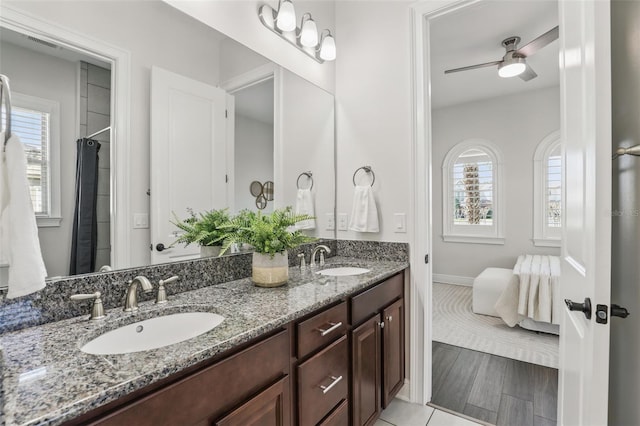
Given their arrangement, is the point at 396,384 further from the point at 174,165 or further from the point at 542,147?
the point at 542,147

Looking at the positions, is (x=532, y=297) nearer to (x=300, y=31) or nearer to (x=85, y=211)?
(x=300, y=31)

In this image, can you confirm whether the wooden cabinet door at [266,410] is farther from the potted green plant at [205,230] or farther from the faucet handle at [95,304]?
the potted green plant at [205,230]

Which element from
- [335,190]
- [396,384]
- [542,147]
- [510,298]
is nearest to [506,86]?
[542,147]

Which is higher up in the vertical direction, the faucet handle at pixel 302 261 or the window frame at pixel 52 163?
the window frame at pixel 52 163

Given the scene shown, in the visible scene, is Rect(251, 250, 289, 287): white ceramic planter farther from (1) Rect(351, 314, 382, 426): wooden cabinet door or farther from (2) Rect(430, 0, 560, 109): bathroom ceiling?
(2) Rect(430, 0, 560, 109): bathroom ceiling

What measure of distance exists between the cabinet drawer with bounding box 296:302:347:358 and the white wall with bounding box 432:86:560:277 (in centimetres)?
410

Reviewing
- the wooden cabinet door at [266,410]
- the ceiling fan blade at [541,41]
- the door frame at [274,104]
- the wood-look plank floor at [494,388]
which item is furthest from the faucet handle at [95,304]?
the ceiling fan blade at [541,41]

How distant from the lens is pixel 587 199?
93 cm

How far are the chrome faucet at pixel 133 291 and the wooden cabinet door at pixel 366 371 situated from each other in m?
0.89

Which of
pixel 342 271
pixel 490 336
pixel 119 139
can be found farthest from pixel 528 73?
pixel 119 139

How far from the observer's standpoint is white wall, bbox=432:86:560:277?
4336 millimetres

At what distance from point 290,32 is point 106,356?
202 centimetres

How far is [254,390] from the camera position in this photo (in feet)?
3.02

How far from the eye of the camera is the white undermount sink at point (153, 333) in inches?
35.6
